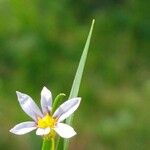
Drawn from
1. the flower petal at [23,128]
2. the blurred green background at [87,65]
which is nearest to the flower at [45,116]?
the flower petal at [23,128]

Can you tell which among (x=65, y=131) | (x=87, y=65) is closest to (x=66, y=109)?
(x=65, y=131)

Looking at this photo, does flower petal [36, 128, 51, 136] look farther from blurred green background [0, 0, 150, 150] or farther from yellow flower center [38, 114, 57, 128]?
blurred green background [0, 0, 150, 150]

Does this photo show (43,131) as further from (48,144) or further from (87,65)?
(87,65)

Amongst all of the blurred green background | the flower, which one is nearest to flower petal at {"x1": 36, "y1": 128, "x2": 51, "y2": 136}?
the flower

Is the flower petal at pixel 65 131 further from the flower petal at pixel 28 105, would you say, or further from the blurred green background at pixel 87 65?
the blurred green background at pixel 87 65

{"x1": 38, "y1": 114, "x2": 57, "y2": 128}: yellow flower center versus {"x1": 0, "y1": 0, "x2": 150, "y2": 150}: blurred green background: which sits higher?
{"x1": 0, "y1": 0, "x2": 150, "y2": 150}: blurred green background

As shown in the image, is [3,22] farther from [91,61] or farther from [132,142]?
[132,142]

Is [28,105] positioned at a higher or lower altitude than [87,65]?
lower
